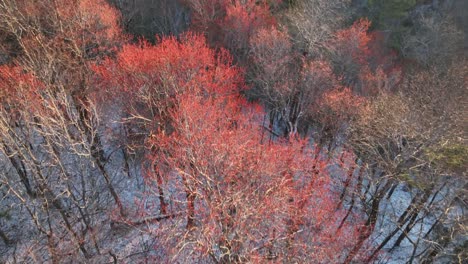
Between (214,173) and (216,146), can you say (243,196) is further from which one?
(216,146)

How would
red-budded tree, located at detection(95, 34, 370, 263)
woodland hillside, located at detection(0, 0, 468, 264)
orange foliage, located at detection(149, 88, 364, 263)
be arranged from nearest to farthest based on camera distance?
orange foliage, located at detection(149, 88, 364, 263), red-budded tree, located at detection(95, 34, 370, 263), woodland hillside, located at detection(0, 0, 468, 264)

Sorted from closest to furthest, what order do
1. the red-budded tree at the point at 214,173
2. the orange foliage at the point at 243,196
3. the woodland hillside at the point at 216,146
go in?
1. the orange foliage at the point at 243,196
2. the red-budded tree at the point at 214,173
3. the woodland hillside at the point at 216,146

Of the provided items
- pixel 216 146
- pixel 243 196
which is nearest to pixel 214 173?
pixel 216 146

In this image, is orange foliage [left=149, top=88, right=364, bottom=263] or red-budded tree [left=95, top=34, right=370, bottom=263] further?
red-budded tree [left=95, top=34, right=370, bottom=263]

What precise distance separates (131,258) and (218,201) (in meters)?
7.60

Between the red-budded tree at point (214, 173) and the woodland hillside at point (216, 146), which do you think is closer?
the red-budded tree at point (214, 173)

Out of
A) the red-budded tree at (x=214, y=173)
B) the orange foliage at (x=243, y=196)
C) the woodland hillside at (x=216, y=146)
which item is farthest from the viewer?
the woodland hillside at (x=216, y=146)

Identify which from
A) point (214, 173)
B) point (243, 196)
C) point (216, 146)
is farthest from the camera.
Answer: point (216, 146)

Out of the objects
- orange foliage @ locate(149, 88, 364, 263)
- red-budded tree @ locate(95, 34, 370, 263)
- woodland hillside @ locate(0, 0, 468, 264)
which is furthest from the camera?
woodland hillside @ locate(0, 0, 468, 264)

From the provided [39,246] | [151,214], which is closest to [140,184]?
[151,214]

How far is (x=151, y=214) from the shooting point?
772 inches

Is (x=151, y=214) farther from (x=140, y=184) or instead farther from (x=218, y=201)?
(x=218, y=201)

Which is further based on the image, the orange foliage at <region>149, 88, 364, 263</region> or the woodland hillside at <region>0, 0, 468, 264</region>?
the woodland hillside at <region>0, 0, 468, 264</region>

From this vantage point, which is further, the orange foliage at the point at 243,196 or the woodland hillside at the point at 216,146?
the woodland hillside at the point at 216,146
